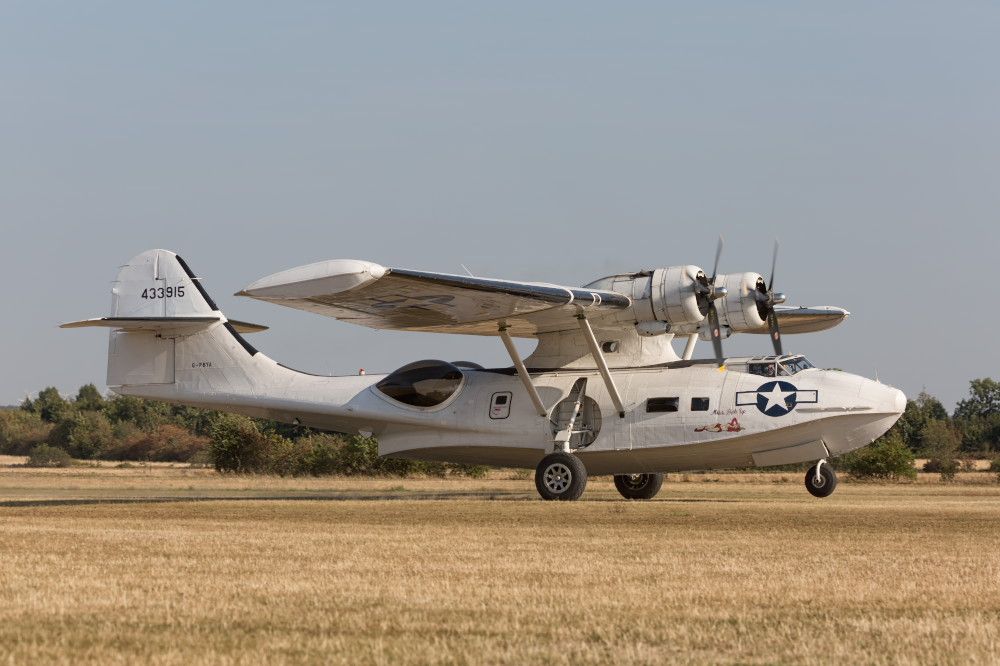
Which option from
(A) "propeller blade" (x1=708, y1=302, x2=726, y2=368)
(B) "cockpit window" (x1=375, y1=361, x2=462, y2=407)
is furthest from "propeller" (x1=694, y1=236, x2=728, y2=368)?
(B) "cockpit window" (x1=375, y1=361, x2=462, y2=407)

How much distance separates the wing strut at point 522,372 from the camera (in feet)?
87.7

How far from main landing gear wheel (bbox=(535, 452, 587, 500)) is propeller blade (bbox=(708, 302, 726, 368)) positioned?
3596mm

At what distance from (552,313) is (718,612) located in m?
16.3

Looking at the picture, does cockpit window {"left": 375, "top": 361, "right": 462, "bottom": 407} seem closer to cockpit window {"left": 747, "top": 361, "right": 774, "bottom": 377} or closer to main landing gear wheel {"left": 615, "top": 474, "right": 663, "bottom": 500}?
main landing gear wheel {"left": 615, "top": 474, "right": 663, "bottom": 500}

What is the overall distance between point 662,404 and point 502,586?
1511cm

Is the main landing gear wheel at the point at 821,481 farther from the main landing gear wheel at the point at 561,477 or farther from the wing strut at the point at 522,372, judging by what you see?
the wing strut at the point at 522,372

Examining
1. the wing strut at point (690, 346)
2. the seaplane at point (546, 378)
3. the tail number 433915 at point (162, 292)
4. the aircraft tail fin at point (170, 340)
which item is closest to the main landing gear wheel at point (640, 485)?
the seaplane at point (546, 378)

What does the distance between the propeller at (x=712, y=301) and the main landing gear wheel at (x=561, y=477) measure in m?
3.66

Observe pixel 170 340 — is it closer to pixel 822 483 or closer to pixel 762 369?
pixel 762 369

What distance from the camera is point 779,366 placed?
85.0 ft

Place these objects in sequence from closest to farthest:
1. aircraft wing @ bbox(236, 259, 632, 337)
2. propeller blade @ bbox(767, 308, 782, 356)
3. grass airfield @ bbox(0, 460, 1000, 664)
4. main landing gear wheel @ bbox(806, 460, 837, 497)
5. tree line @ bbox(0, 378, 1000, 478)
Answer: grass airfield @ bbox(0, 460, 1000, 664) → aircraft wing @ bbox(236, 259, 632, 337) → main landing gear wheel @ bbox(806, 460, 837, 497) → propeller blade @ bbox(767, 308, 782, 356) → tree line @ bbox(0, 378, 1000, 478)

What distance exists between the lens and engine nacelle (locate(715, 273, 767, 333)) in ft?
86.1

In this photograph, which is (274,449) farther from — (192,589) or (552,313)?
(192,589)

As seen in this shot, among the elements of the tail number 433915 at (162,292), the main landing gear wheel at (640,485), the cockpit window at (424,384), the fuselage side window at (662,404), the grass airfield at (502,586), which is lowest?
the grass airfield at (502,586)
